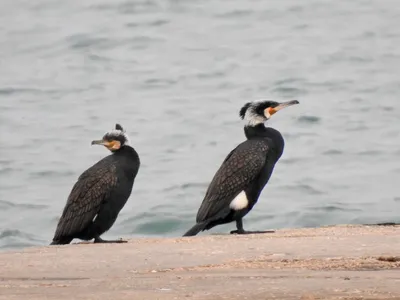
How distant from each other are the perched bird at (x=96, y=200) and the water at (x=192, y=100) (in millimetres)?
4370

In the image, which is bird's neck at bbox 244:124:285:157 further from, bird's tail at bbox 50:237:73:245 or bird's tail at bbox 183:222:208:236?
bird's tail at bbox 50:237:73:245

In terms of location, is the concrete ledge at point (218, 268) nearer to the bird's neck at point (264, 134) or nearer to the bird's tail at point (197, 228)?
the bird's tail at point (197, 228)

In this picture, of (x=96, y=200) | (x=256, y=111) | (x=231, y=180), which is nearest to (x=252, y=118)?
(x=256, y=111)

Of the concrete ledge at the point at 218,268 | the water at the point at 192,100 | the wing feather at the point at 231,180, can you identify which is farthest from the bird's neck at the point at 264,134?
the water at the point at 192,100

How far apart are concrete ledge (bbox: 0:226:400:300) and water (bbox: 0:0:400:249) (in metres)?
6.71

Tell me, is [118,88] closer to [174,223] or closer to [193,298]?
[174,223]

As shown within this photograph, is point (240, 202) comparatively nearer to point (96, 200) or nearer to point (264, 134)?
point (264, 134)

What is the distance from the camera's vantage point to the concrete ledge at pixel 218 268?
710 cm

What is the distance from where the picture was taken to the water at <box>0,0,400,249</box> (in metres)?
18.2

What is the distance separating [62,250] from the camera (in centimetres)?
958

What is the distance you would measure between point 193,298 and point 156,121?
53.3 ft

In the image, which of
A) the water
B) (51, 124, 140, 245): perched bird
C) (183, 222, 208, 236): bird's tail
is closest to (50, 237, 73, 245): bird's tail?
(51, 124, 140, 245): perched bird

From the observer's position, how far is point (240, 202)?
12.2 meters

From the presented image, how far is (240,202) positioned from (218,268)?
3.92 meters
